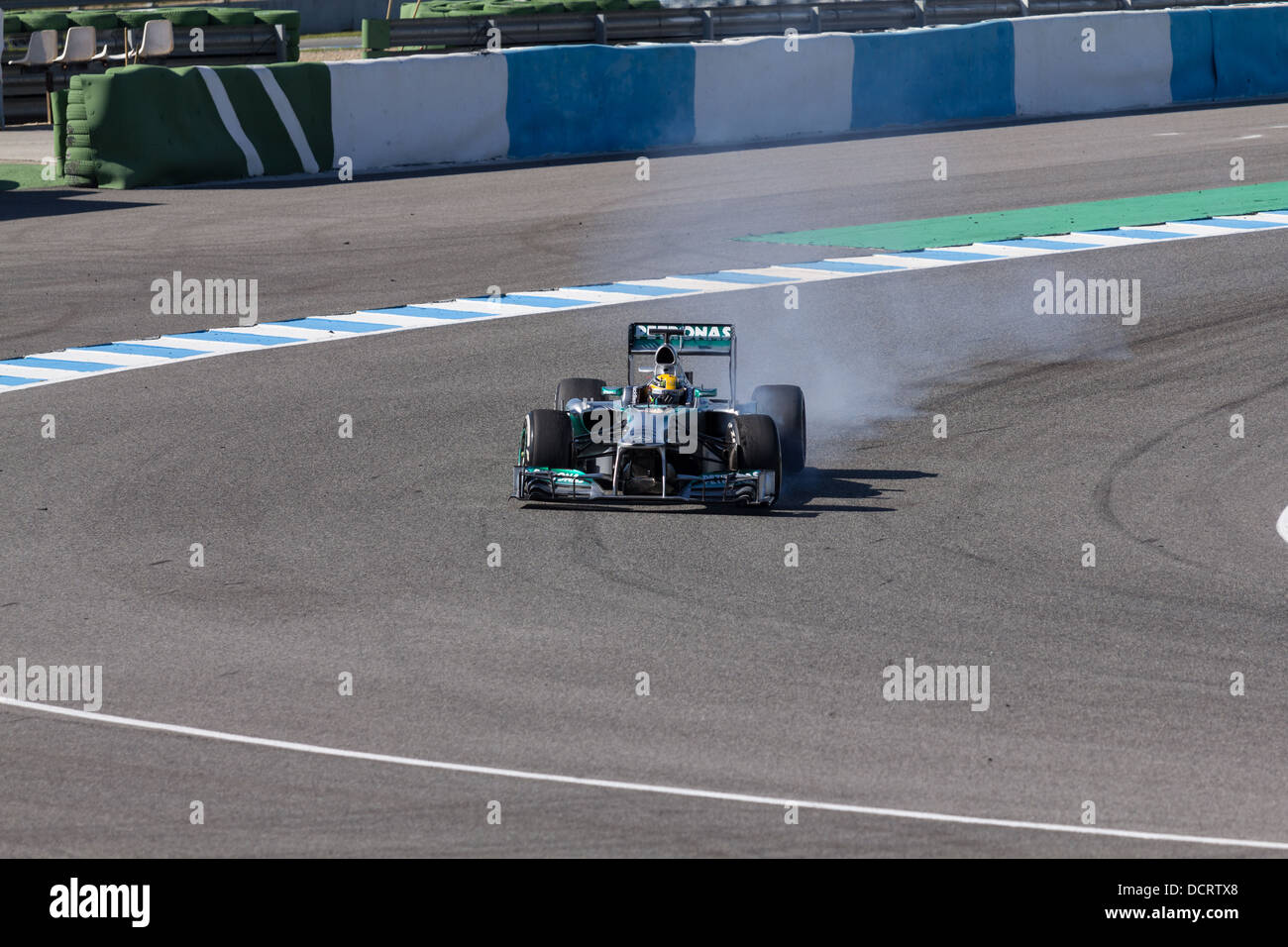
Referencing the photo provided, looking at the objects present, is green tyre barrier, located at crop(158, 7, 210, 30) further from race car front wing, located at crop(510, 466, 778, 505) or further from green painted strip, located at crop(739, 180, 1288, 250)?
race car front wing, located at crop(510, 466, 778, 505)

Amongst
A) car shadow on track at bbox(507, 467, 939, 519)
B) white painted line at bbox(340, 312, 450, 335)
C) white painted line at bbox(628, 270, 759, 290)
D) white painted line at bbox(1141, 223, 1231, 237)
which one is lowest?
car shadow on track at bbox(507, 467, 939, 519)

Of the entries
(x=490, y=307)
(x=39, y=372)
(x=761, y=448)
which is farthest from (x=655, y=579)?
(x=490, y=307)

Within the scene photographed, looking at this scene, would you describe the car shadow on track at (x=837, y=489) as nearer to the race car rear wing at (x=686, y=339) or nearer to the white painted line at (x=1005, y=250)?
the race car rear wing at (x=686, y=339)

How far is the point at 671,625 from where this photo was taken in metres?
9.16

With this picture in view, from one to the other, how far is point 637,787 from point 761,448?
4.33 meters

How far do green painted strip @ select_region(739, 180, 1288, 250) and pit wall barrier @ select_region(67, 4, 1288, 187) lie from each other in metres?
6.24

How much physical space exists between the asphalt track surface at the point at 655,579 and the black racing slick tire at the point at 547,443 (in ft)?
1.25

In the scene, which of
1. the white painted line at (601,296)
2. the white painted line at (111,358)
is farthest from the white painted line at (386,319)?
the white painted line at (111,358)

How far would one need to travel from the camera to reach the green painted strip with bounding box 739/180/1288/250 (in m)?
20.6

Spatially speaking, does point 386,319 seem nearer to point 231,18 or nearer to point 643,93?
point 643,93

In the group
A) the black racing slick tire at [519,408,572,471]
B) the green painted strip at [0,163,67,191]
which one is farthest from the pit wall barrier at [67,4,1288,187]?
the black racing slick tire at [519,408,572,471]

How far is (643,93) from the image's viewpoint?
1043 inches
